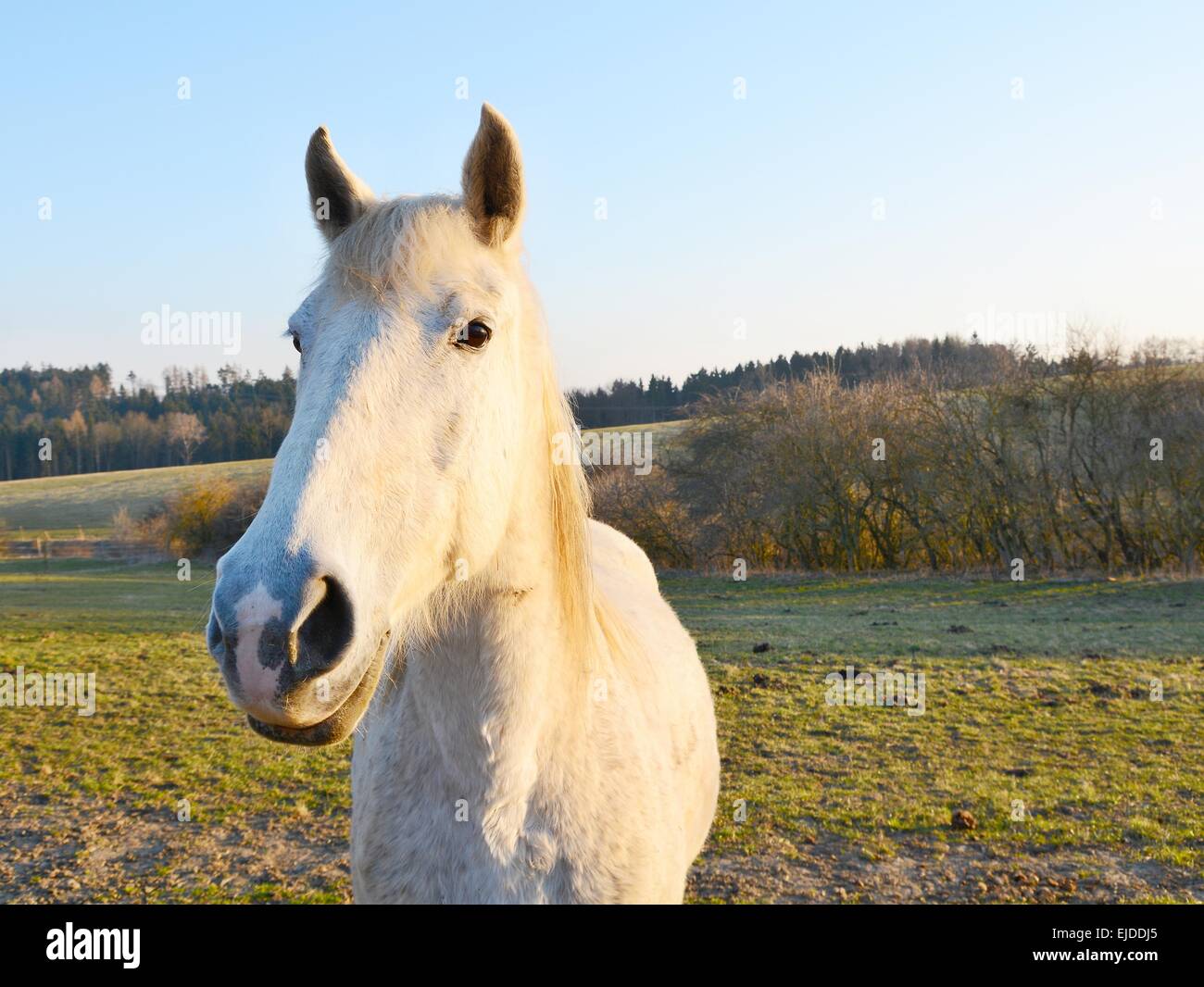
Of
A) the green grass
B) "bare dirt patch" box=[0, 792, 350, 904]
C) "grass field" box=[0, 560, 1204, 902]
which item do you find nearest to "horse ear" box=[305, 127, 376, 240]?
"grass field" box=[0, 560, 1204, 902]

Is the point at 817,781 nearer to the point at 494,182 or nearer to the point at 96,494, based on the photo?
the point at 494,182

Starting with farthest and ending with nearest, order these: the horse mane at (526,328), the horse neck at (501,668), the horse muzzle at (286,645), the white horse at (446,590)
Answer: the horse neck at (501,668) → the horse mane at (526,328) → the white horse at (446,590) → the horse muzzle at (286,645)

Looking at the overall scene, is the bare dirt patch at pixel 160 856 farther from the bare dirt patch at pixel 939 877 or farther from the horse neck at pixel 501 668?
the horse neck at pixel 501 668

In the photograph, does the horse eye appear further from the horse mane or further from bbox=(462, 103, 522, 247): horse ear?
bbox=(462, 103, 522, 247): horse ear

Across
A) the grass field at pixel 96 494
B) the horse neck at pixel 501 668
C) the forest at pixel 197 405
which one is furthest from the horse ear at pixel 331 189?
the grass field at pixel 96 494

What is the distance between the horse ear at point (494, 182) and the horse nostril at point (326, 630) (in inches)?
41.0

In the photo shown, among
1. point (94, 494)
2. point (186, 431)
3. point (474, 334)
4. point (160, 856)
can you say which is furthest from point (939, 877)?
point (94, 494)

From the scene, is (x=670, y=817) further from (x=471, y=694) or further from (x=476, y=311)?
(x=476, y=311)

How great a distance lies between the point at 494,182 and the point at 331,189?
0.46 m

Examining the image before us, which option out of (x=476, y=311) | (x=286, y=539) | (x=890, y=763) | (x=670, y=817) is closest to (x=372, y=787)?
(x=670, y=817)

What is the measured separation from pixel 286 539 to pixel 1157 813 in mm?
6742

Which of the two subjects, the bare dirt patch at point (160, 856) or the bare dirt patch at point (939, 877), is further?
the bare dirt patch at point (160, 856)

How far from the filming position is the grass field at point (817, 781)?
16.3ft

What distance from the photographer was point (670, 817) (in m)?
2.56
